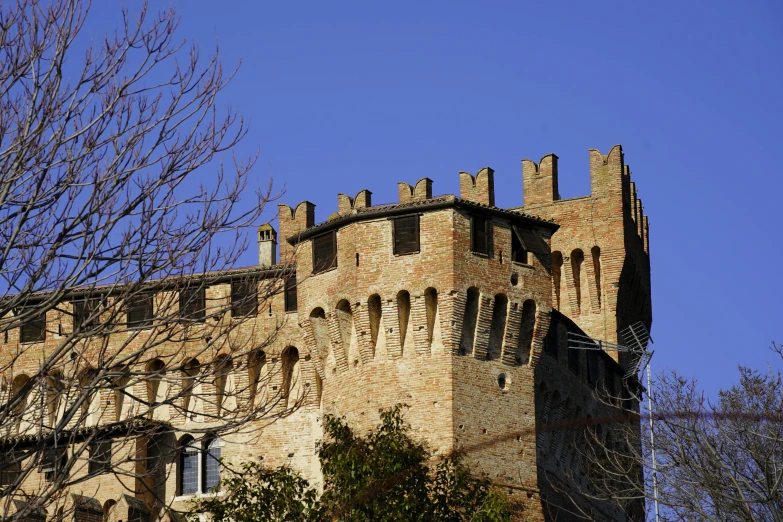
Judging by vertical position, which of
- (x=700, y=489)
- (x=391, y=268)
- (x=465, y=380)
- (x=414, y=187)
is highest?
(x=414, y=187)

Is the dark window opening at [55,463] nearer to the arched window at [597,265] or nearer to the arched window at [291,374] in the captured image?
the arched window at [291,374]

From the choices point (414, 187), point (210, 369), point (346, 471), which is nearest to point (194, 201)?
point (210, 369)

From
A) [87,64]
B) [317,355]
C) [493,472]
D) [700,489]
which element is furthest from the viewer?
[317,355]

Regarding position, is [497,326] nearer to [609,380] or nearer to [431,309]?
[431,309]

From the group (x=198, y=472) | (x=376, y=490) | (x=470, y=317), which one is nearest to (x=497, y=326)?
(x=470, y=317)

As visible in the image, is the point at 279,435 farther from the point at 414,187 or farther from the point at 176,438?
the point at 414,187

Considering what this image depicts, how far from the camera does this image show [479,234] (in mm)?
37188

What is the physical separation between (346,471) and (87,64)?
580 inches

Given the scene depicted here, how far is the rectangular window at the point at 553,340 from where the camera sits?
39.6m

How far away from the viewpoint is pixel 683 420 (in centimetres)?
3316

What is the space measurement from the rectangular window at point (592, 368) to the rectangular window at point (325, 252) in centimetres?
857

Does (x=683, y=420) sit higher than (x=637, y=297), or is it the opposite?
(x=637, y=297)

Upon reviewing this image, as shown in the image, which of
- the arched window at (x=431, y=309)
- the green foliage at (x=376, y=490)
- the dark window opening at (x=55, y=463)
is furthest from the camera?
the arched window at (x=431, y=309)

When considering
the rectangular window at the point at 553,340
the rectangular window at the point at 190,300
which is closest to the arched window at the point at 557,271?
the rectangular window at the point at 553,340
